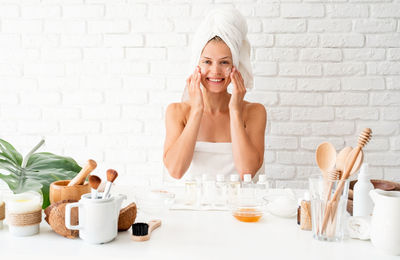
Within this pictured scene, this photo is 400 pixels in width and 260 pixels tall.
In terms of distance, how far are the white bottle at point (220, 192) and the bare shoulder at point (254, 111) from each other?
0.83 m

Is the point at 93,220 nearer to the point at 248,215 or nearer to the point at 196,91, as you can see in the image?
the point at 248,215

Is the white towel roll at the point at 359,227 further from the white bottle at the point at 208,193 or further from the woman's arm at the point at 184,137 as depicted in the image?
the woman's arm at the point at 184,137

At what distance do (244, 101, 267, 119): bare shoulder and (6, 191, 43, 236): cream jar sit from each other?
129 centimetres

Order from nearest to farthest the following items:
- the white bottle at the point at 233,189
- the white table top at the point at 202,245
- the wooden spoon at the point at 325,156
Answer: the white table top at the point at 202,245
the wooden spoon at the point at 325,156
the white bottle at the point at 233,189

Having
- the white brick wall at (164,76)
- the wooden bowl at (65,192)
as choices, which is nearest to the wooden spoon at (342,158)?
the wooden bowl at (65,192)

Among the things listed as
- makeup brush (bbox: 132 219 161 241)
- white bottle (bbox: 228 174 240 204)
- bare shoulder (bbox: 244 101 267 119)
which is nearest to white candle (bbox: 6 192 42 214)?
makeup brush (bbox: 132 219 161 241)

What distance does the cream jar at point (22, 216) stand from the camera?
93 cm

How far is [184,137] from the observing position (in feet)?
5.95

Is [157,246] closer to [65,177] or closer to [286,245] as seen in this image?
[286,245]

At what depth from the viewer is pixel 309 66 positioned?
222cm

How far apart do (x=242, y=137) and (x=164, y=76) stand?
0.72m

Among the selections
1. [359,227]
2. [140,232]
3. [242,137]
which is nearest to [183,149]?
[242,137]

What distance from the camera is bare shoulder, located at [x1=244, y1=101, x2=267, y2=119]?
2002mm

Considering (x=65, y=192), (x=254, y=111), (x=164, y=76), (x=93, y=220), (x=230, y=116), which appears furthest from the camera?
(x=164, y=76)
